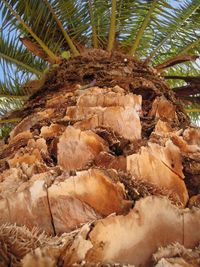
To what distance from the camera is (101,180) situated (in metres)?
1.73

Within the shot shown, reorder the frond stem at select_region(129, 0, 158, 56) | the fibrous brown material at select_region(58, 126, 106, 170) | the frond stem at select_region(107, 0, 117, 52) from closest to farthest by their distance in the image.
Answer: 1. the fibrous brown material at select_region(58, 126, 106, 170)
2. the frond stem at select_region(107, 0, 117, 52)
3. the frond stem at select_region(129, 0, 158, 56)

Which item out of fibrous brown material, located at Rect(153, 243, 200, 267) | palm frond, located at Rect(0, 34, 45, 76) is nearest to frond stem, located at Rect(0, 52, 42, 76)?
palm frond, located at Rect(0, 34, 45, 76)

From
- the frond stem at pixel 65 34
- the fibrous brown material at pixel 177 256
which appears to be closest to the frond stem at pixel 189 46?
the frond stem at pixel 65 34

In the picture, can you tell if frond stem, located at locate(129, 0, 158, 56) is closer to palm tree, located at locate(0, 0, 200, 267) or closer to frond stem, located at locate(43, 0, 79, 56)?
palm tree, located at locate(0, 0, 200, 267)

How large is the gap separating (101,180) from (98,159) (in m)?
0.41

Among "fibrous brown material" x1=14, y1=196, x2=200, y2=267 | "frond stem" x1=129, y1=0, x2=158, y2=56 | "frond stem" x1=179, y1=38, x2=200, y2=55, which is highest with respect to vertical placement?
"frond stem" x1=129, y1=0, x2=158, y2=56

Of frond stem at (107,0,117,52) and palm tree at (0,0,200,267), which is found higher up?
frond stem at (107,0,117,52)

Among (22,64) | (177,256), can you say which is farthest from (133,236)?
(22,64)

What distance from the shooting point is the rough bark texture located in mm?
1420

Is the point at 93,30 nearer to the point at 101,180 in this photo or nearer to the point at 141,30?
the point at 141,30

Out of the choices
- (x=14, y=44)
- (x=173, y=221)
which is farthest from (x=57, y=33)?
(x=173, y=221)

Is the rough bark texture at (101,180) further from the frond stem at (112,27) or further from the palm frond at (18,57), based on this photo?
the palm frond at (18,57)

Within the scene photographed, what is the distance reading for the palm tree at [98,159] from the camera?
4.70ft

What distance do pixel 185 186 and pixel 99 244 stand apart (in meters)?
0.78
